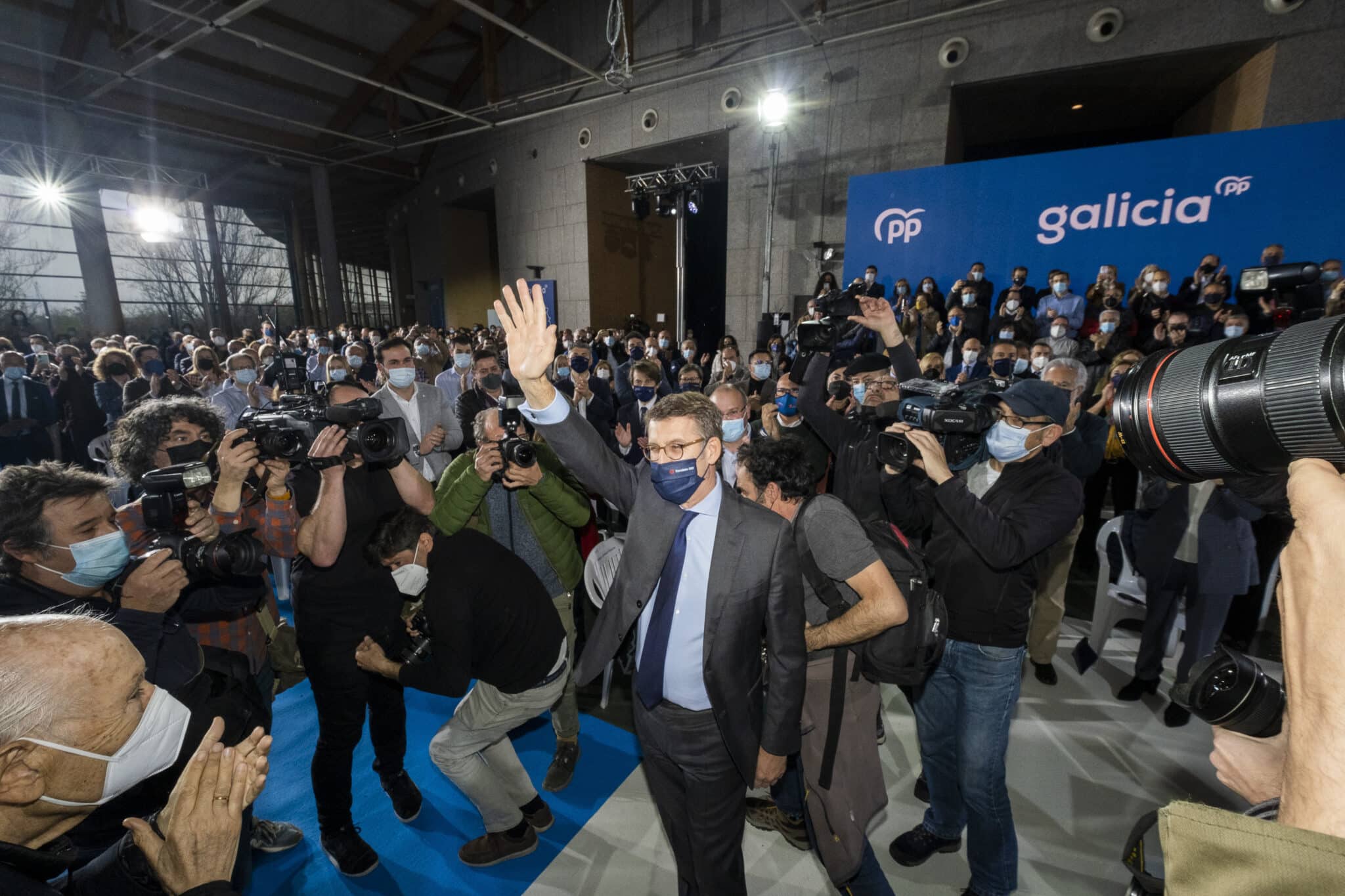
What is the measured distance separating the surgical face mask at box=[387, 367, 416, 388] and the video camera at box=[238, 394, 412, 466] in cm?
188

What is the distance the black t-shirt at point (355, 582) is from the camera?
81.7 inches

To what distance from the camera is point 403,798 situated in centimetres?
250

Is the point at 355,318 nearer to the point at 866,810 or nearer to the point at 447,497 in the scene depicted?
the point at 447,497

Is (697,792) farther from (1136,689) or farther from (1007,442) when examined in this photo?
(1136,689)

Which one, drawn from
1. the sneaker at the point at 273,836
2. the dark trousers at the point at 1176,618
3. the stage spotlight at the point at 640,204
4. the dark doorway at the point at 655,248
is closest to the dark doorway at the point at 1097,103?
the dark doorway at the point at 655,248

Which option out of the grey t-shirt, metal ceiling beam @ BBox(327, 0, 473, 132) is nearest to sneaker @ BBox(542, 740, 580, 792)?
the grey t-shirt

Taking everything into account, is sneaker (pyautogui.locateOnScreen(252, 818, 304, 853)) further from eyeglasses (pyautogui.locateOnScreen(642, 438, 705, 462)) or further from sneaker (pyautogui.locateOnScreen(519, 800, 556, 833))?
eyeglasses (pyautogui.locateOnScreen(642, 438, 705, 462))

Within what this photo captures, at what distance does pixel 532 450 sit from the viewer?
2.23 metres

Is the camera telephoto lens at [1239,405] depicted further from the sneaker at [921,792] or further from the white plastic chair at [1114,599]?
the white plastic chair at [1114,599]

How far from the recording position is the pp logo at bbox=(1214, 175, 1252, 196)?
6461mm

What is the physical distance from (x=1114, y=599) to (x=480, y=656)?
3.60m

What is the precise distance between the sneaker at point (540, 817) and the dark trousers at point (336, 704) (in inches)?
28.1

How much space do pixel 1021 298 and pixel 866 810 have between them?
7.65 meters

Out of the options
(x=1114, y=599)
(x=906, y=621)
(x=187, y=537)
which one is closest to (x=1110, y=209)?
(x=1114, y=599)
